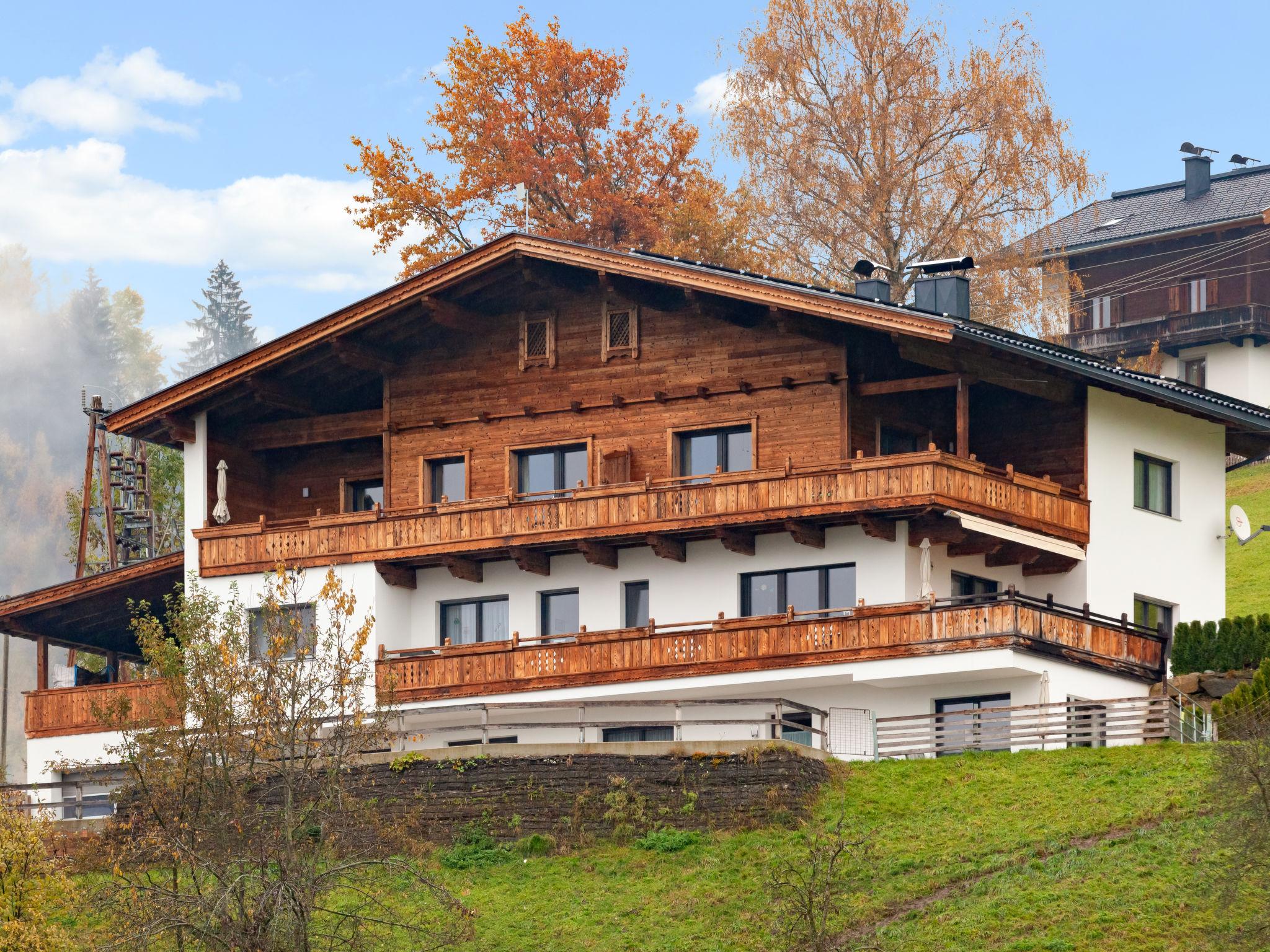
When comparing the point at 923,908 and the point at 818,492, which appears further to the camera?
the point at 818,492

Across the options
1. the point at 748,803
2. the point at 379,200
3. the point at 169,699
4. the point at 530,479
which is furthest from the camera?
the point at 379,200

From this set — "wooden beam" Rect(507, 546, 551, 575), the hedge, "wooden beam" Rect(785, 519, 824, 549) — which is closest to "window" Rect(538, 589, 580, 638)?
"wooden beam" Rect(507, 546, 551, 575)

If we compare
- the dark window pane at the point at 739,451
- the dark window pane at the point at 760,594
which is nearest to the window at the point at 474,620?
the dark window pane at the point at 760,594

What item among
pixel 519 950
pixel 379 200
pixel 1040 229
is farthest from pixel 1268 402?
pixel 519 950

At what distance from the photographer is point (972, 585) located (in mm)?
41312

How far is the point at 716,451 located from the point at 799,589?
349 cm

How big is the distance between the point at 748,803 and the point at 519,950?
553cm

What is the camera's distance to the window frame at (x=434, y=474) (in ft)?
146

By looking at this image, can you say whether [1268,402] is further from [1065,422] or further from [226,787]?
[226,787]

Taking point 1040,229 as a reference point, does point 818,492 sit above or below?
below

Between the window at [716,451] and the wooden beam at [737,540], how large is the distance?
162 centimetres

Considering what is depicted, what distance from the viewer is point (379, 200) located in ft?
195

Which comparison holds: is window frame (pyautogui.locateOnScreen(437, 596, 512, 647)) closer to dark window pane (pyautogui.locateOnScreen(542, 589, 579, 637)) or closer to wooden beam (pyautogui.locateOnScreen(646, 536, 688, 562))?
dark window pane (pyautogui.locateOnScreen(542, 589, 579, 637))

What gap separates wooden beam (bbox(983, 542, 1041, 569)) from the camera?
40.4 meters
